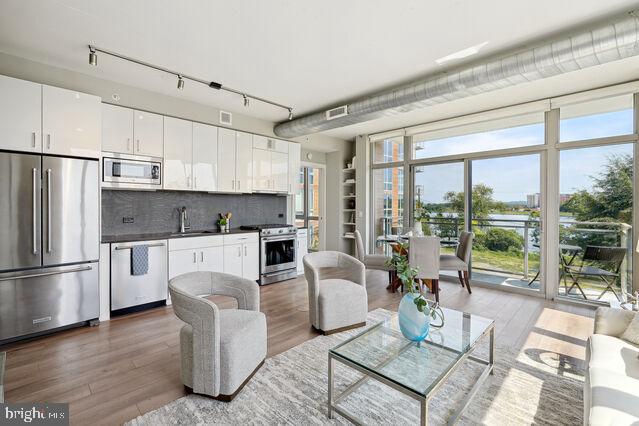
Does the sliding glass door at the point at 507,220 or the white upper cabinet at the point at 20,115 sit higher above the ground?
the white upper cabinet at the point at 20,115

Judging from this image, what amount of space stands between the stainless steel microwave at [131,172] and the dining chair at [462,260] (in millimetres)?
4369

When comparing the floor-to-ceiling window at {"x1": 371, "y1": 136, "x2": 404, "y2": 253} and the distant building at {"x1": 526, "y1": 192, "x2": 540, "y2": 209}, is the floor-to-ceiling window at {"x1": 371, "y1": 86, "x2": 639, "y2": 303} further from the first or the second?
the floor-to-ceiling window at {"x1": 371, "y1": 136, "x2": 404, "y2": 253}

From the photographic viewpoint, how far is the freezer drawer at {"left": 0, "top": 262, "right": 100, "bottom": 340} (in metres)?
2.84

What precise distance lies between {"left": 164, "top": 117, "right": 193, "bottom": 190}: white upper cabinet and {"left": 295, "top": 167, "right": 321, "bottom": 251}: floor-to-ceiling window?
3.48 metres

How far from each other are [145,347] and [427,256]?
3.43 meters

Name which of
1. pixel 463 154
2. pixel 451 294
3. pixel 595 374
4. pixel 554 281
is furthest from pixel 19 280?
pixel 554 281

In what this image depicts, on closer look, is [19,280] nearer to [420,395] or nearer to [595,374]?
[420,395]

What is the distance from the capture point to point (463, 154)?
5.20 meters

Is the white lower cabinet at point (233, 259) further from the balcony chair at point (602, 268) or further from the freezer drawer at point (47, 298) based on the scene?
the balcony chair at point (602, 268)

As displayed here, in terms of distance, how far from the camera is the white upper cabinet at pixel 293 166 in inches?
228

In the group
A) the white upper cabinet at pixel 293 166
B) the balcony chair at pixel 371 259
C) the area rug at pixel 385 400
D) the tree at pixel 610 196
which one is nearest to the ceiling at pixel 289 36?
Answer: the tree at pixel 610 196

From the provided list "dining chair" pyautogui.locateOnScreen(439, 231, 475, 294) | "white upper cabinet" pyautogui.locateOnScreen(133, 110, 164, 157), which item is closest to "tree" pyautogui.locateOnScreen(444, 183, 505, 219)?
"dining chair" pyautogui.locateOnScreen(439, 231, 475, 294)

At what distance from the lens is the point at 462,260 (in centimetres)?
467

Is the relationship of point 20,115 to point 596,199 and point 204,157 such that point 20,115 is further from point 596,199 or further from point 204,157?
point 596,199
